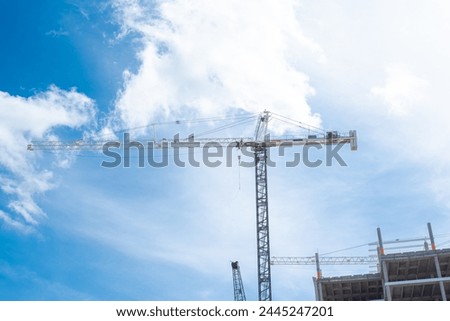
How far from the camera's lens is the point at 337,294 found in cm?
6150

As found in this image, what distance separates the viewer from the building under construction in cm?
5615

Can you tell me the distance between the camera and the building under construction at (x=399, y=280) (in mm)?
56150

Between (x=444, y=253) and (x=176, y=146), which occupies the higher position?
(x=176, y=146)

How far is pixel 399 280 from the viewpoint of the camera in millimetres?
58438
